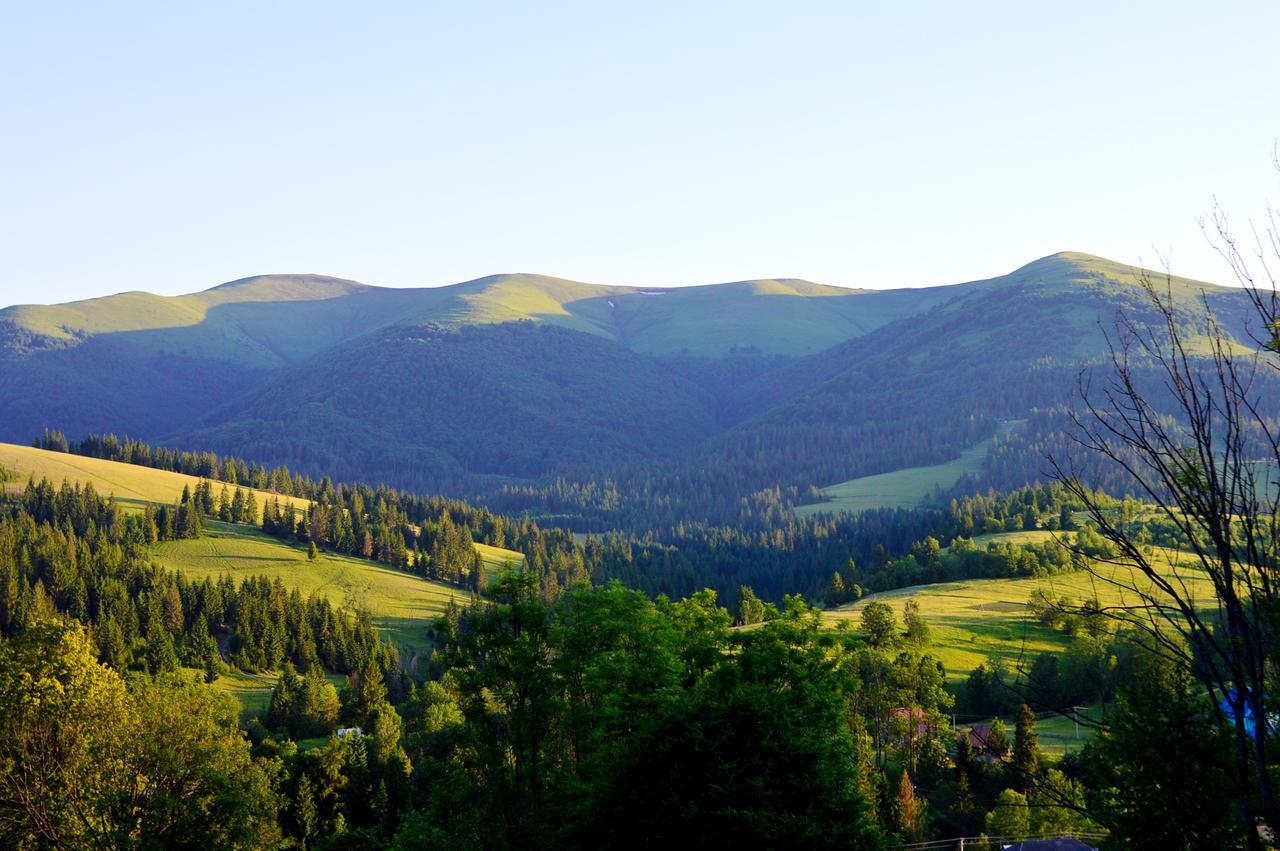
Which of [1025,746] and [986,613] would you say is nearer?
[1025,746]

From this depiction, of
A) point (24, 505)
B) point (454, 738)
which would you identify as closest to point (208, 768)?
point (454, 738)

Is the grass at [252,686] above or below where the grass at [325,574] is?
below

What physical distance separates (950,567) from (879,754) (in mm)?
99680

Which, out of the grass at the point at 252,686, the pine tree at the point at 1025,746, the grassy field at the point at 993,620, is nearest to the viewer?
the pine tree at the point at 1025,746

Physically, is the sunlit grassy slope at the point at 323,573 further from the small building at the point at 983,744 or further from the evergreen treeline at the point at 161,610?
the small building at the point at 983,744

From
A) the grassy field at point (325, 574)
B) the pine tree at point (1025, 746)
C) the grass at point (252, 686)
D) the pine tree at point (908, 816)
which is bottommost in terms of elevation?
the grass at point (252, 686)

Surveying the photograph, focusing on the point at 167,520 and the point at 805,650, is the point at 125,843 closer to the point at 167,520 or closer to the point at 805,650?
the point at 805,650

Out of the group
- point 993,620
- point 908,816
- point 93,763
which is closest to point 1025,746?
point 908,816

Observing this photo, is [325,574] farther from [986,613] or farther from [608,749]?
[608,749]

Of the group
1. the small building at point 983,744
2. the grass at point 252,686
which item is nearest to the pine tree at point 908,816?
the small building at point 983,744

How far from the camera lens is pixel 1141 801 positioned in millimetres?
24375

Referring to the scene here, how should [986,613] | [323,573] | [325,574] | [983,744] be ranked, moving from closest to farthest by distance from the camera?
[983,744] < [986,613] < [325,574] < [323,573]

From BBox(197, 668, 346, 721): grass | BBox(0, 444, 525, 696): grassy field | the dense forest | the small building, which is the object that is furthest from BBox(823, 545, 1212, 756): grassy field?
BBox(0, 444, 525, 696): grassy field

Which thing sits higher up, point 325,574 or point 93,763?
point 93,763
